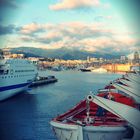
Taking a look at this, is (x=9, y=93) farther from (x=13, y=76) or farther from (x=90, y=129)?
(x=90, y=129)

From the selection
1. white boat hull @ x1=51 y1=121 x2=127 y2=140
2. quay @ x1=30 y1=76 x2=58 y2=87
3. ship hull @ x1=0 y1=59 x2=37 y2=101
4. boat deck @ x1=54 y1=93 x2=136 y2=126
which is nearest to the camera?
white boat hull @ x1=51 y1=121 x2=127 y2=140

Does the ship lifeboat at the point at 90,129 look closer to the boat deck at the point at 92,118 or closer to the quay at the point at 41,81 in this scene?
the boat deck at the point at 92,118

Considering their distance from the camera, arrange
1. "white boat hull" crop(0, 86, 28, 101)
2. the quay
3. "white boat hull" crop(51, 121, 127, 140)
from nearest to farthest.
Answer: "white boat hull" crop(51, 121, 127, 140) → "white boat hull" crop(0, 86, 28, 101) → the quay

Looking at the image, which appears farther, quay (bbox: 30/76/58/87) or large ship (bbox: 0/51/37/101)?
quay (bbox: 30/76/58/87)

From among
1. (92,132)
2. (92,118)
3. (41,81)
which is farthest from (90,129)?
(41,81)

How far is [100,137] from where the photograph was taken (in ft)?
20.6

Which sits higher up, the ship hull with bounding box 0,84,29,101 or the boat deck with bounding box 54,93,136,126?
the boat deck with bounding box 54,93,136,126

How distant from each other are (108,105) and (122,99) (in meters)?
2.82

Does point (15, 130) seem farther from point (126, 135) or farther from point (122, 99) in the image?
point (126, 135)

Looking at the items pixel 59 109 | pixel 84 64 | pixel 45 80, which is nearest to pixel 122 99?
pixel 59 109

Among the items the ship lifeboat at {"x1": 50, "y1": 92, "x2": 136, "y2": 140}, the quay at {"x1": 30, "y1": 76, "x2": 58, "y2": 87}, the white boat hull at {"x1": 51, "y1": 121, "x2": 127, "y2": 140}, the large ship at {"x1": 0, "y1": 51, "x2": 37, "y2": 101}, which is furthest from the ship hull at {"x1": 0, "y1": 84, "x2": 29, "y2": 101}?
the white boat hull at {"x1": 51, "y1": 121, "x2": 127, "y2": 140}

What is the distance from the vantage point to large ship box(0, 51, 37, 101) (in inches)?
698

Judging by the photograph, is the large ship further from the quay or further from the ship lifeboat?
the ship lifeboat

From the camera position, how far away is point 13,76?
61.9ft
